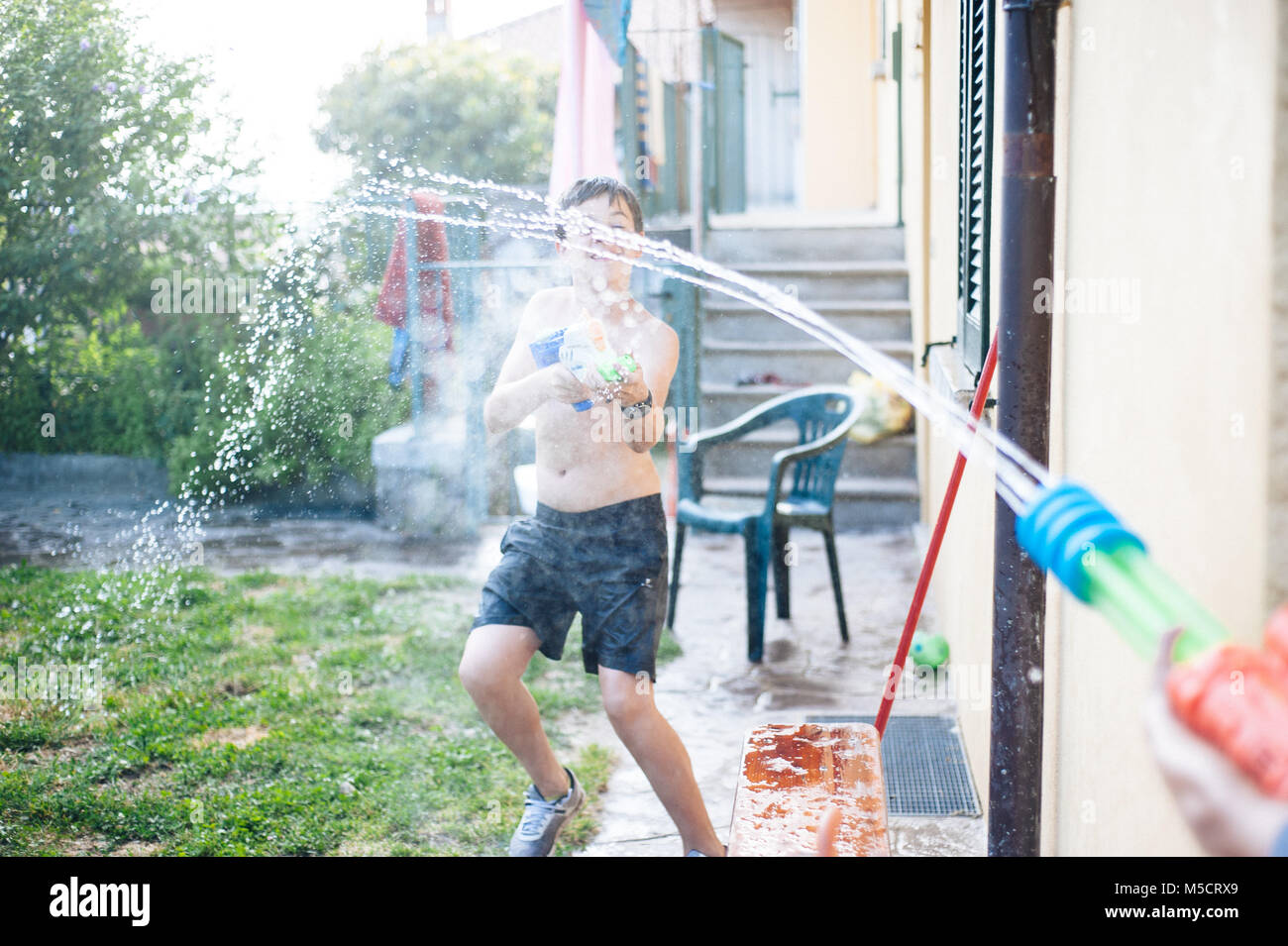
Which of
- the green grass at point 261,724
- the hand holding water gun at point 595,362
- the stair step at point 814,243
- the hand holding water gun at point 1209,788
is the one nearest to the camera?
the hand holding water gun at point 1209,788

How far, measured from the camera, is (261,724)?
3871mm

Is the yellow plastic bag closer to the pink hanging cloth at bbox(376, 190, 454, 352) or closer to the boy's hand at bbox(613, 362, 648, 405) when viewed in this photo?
the pink hanging cloth at bbox(376, 190, 454, 352)

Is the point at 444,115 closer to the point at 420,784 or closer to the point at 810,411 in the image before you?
the point at 810,411

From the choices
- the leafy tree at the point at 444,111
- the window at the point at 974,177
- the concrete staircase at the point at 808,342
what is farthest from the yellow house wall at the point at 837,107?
the window at the point at 974,177

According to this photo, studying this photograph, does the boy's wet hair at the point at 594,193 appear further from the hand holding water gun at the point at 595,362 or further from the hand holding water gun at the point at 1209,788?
the hand holding water gun at the point at 1209,788

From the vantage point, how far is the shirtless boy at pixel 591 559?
2.65m

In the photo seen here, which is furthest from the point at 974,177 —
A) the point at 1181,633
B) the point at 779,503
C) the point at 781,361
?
the point at 781,361

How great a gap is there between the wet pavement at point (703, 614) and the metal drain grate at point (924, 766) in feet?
0.24

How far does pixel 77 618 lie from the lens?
491 centimetres

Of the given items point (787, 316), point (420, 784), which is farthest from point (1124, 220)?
point (787, 316)

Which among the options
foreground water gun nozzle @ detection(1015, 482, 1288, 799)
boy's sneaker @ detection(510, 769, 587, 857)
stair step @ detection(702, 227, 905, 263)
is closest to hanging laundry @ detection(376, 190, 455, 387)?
stair step @ detection(702, 227, 905, 263)

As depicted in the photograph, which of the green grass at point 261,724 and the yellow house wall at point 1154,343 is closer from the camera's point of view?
the yellow house wall at point 1154,343

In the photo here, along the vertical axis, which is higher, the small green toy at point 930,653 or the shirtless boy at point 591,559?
the shirtless boy at point 591,559

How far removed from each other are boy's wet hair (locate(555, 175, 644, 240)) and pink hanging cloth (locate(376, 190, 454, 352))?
3.79 m
